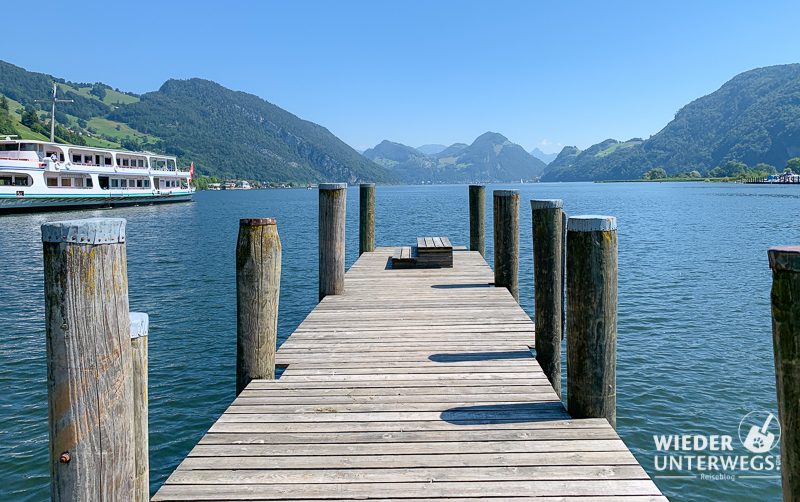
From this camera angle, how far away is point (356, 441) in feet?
13.0

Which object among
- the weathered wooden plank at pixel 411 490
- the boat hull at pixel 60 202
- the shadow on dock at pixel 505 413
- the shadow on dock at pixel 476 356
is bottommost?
the weathered wooden plank at pixel 411 490

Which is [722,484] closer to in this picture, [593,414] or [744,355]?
[593,414]

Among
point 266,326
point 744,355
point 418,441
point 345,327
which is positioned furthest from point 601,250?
point 744,355

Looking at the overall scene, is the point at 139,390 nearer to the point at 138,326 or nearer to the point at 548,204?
the point at 138,326

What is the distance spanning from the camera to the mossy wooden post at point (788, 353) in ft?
8.16

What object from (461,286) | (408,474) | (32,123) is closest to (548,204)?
(461,286)

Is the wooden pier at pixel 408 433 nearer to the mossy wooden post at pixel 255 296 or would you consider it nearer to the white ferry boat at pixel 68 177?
the mossy wooden post at pixel 255 296

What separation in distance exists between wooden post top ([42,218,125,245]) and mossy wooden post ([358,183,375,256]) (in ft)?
37.7

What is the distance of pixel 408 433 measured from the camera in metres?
4.08

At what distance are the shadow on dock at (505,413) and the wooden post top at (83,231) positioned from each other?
2.79 meters

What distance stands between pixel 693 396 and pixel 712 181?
206m

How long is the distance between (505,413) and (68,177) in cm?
6014

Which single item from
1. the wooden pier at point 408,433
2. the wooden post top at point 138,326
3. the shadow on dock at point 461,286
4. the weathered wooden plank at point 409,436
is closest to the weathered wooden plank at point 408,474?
the wooden pier at point 408,433

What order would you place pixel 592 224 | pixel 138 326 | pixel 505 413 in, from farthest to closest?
1. pixel 505 413
2. pixel 592 224
3. pixel 138 326
